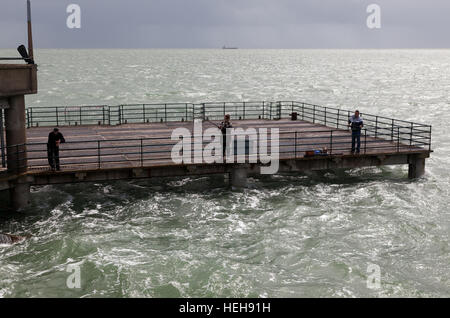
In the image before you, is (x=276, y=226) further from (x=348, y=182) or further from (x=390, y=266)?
(x=348, y=182)

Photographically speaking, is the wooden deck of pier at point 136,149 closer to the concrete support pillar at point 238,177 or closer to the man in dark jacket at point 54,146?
the man in dark jacket at point 54,146

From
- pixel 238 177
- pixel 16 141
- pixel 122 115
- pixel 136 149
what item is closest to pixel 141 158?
pixel 136 149

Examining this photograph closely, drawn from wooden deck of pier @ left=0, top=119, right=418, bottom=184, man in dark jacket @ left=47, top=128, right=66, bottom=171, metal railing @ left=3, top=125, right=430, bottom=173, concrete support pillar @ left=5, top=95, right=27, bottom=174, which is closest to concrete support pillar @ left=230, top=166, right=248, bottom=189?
metal railing @ left=3, top=125, right=430, bottom=173

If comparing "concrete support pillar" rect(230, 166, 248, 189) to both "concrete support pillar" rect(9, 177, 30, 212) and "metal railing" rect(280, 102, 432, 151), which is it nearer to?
"metal railing" rect(280, 102, 432, 151)

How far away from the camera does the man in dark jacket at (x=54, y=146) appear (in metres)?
22.0

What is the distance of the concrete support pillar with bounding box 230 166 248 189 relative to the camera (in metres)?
25.0

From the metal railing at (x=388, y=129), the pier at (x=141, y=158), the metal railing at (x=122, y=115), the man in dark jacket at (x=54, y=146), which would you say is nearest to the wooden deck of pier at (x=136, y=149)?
the pier at (x=141, y=158)

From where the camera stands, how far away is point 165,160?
24.6 meters

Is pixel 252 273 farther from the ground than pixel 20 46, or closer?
closer

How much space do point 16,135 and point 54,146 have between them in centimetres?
137

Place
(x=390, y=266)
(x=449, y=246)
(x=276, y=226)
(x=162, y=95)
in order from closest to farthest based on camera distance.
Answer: (x=390, y=266) → (x=449, y=246) → (x=276, y=226) → (x=162, y=95)

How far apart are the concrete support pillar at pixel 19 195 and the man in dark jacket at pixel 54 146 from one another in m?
1.15
